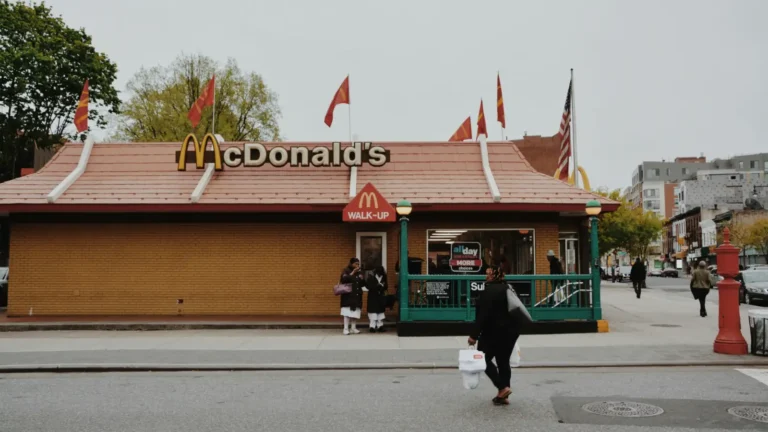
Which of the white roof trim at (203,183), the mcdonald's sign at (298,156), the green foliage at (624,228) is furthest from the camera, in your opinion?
the green foliage at (624,228)

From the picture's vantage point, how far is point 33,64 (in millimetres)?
34500

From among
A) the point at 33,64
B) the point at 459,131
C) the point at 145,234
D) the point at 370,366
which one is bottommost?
the point at 370,366

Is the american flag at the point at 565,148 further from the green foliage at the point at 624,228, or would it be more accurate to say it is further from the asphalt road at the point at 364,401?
the green foliage at the point at 624,228

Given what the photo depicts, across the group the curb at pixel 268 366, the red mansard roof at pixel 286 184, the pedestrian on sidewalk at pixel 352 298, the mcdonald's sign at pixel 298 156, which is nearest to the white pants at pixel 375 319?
the pedestrian on sidewalk at pixel 352 298

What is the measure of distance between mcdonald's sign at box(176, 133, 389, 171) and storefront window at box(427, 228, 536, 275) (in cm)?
295

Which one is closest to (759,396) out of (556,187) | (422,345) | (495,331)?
(495,331)

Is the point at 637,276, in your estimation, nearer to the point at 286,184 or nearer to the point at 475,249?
the point at 475,249

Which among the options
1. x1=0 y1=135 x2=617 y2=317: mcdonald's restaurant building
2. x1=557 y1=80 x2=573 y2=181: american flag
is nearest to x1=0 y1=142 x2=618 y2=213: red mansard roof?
x1=0 y1=135 x2=617 y2=317: mcdonald's restaurant building

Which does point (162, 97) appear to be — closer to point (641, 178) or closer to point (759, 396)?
point (759, 396)

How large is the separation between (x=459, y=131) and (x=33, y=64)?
23.8m

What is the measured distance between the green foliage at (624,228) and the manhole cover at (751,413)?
161 ft

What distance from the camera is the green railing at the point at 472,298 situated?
1469cm

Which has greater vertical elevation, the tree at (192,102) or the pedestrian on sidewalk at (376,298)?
the tree at (192,102)

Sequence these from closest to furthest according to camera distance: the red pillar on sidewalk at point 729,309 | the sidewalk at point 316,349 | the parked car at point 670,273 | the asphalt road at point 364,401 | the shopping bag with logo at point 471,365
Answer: the asphalt road at point 364,401 < the shopping bag with logo at point 471,365 < the sidewalk at point 316,349 < the red pillar on sidewalk at point 729,309 < the parked car at point 670,273
